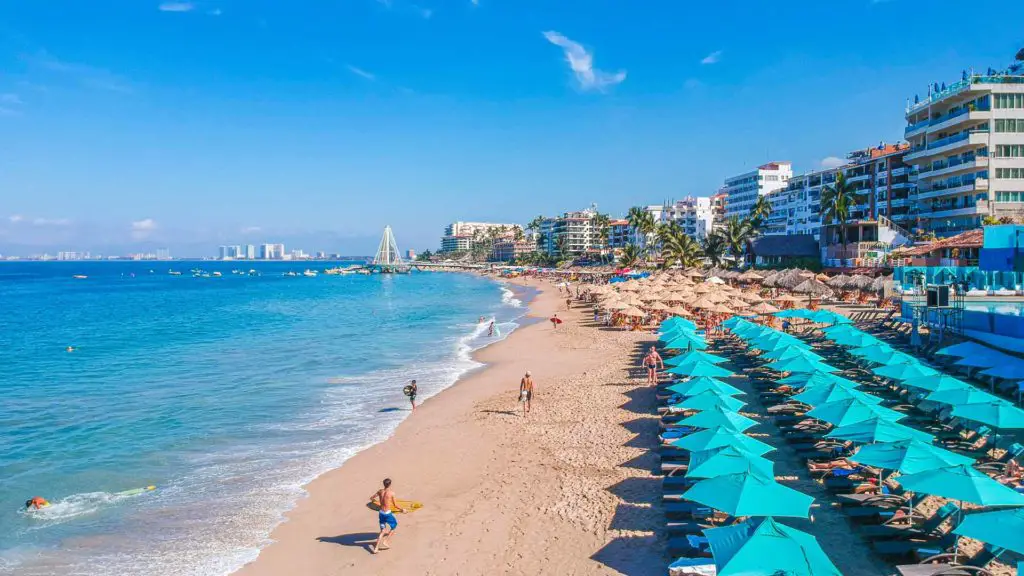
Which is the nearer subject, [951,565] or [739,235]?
[951,565]

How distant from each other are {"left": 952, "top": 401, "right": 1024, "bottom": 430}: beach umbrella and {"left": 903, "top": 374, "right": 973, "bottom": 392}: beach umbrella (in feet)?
3.96

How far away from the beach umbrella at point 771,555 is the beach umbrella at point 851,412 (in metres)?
5.60

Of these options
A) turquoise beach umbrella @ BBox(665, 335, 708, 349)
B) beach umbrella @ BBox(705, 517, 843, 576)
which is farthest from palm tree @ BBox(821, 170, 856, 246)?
beach umbrella @ BBox(705, 517, 843, 576)

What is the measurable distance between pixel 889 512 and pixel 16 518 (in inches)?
624

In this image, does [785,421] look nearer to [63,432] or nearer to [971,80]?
[63,432]

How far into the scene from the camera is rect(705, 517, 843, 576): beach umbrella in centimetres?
710

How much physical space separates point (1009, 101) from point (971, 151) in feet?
11.8

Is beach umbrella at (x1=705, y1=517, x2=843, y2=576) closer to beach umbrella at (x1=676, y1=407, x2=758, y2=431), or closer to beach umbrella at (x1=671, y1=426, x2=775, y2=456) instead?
beach umbrella at (x1=671, y1=426, x2=775, y2=456)

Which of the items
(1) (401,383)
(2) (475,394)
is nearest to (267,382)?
(1) (401,383)

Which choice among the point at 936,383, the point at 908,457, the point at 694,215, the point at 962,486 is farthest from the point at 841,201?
the point at 694,215

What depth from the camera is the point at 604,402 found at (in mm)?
18609

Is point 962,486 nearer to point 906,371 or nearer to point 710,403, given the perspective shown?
point 710,403

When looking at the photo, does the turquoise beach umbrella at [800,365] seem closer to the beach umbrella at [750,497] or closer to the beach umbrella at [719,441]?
the beach umbrella at [719,441]

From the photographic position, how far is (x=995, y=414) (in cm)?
1189
